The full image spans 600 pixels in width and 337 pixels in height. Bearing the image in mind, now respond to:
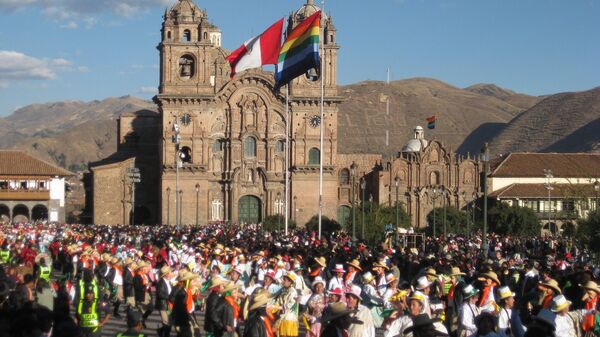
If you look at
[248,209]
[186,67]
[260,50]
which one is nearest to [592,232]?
[260,50]

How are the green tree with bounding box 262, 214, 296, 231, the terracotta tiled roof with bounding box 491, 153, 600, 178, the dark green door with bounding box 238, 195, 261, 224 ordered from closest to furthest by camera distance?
the green tree with bounding box 262, 214, 296, 231
the dark green door with bounding box 238, 195, 261, 224
the terracotta tiled roof with bounding box 491, 153, 600, 178

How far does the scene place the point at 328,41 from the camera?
3172 inches

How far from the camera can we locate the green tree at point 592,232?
36.4 metres

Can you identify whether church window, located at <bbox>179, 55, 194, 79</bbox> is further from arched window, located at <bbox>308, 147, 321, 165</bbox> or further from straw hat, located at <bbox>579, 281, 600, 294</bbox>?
straw hat, located at <bbox>579, 281, 600, 294</bbox>

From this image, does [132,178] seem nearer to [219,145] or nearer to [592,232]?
[219,145]

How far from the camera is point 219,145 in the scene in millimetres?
82125

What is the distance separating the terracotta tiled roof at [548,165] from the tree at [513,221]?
14.4 meters

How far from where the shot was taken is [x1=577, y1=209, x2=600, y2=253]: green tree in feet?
120

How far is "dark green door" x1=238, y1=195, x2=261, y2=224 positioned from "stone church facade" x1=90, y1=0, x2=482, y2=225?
0.07 meters

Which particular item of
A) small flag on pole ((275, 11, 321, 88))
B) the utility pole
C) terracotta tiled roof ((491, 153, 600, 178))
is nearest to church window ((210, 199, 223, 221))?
the utility pole

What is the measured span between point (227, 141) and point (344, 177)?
1269cm

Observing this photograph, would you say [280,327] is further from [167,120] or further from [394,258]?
[167,120]

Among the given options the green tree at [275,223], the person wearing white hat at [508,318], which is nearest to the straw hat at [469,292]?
the person wearing white hat at [508,318]

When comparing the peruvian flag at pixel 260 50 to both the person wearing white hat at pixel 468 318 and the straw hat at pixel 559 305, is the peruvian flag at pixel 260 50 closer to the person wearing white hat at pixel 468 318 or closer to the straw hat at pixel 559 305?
the person wearing white hat at pixel 468 318
